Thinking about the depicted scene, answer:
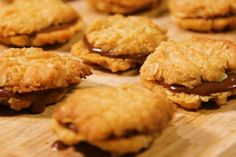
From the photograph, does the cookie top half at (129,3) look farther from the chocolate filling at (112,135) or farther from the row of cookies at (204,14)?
the chocolate filling at (112,135)

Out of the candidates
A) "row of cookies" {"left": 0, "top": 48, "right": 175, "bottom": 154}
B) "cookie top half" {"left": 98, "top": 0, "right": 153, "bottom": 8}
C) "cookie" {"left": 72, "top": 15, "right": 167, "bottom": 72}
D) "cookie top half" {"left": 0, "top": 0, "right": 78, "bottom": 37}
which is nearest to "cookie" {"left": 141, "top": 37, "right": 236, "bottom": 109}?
"cookie" {"left": 72, "top": 15, "right": 167, "bottom": 72}

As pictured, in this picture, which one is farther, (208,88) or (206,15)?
(206,15)

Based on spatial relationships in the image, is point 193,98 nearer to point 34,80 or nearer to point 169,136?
point 169,136

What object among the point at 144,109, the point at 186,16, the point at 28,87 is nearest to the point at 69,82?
the point at 28,87

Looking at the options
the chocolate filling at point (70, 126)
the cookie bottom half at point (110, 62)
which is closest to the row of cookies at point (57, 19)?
the cookie bottom half at point (110, 62)

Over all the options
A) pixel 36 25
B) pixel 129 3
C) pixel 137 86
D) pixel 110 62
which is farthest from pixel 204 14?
pixel 137 86

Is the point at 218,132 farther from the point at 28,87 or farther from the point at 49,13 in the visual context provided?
the point at 49,13
